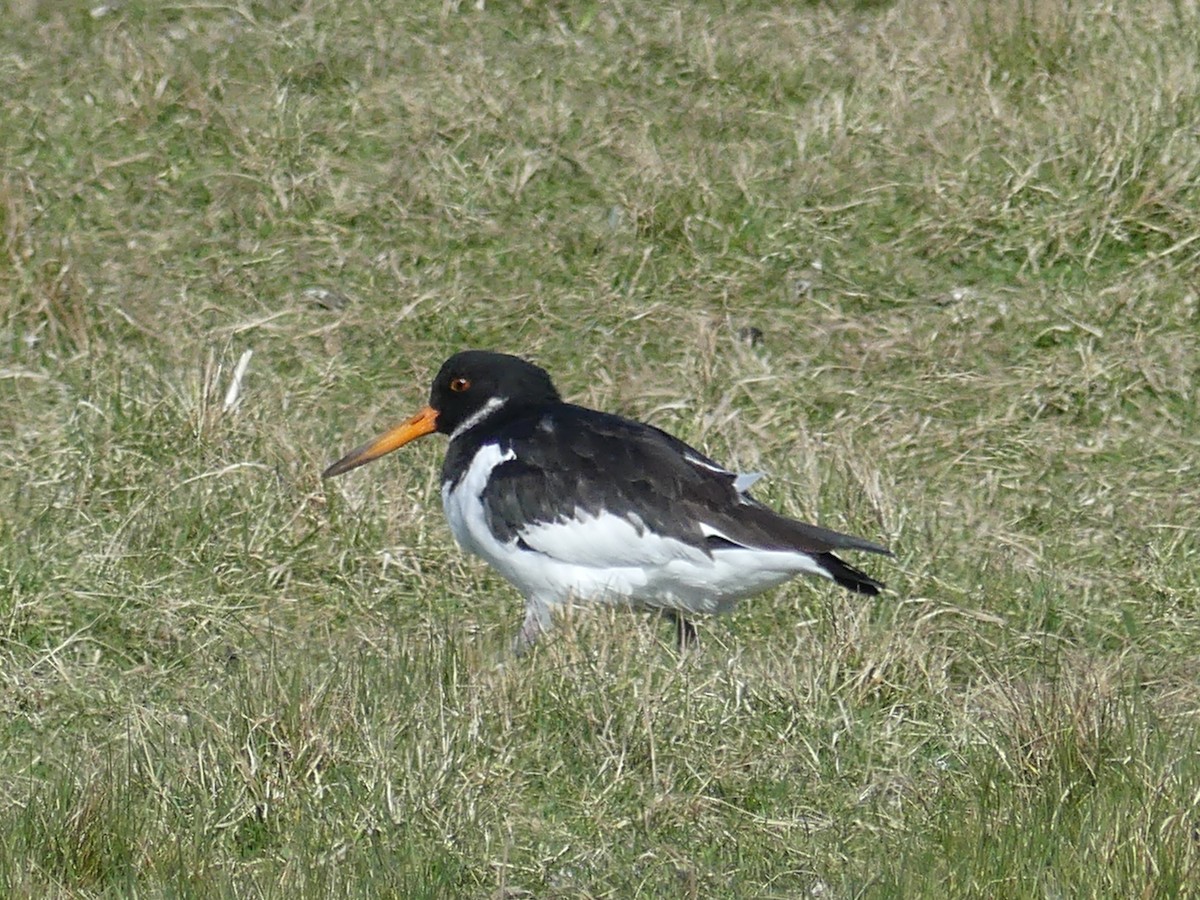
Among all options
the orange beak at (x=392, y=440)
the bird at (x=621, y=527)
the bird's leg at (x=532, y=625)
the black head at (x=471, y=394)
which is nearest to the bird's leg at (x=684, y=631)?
the bird at (x=621, y=527)

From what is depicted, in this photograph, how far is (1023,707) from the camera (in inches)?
191

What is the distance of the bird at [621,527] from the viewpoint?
5906 millimetres

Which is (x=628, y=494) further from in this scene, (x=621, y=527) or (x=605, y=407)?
(x=605, y=407)

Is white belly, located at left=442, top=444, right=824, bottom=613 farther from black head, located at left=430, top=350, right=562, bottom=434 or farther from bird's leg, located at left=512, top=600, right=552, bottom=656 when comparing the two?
black head, located at left=430, top=350, right=562, bottom=434

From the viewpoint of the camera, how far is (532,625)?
613 cm

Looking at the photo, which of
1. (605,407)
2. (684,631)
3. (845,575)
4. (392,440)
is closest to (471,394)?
(392,440)

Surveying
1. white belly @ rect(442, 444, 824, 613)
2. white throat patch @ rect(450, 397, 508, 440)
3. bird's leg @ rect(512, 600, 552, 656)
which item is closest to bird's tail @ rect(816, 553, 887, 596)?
white belly @ rect(442, 444, 824, 613)

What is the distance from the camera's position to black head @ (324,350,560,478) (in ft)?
22.9

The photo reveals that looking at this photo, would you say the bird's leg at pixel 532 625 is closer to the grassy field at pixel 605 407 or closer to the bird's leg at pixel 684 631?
the grassy field at pixel 605 407

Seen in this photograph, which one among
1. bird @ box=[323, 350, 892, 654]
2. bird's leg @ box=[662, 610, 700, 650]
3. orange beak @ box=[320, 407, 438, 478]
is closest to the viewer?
bird @ box=[323, 350, 892, 654]

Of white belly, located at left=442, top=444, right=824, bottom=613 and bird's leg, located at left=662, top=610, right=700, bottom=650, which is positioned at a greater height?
white belly, located at left=442, top=444, right=824, bottom=613

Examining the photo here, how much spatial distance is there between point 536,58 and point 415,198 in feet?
4.67

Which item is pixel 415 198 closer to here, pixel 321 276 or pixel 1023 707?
pixel 321 276

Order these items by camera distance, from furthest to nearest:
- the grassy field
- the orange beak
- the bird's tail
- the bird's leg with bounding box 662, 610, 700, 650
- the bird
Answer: the orange beak, the bird's leg with bounding box 662, 610, 700, 650, the bird, the bird's tail, the grassy field
